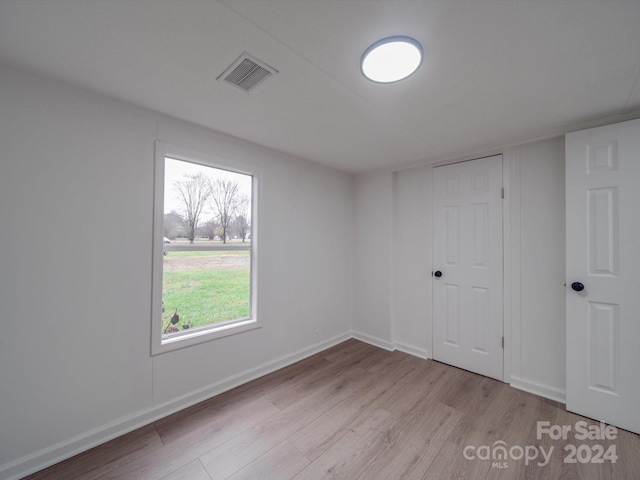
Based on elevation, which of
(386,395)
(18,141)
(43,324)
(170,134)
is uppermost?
(170,134)

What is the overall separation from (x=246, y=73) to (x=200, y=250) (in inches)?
60.0

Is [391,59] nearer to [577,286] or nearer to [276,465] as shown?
[577,286]

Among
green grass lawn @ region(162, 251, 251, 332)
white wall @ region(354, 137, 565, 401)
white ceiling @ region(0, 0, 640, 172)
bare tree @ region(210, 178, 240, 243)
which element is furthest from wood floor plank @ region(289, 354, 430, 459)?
white ceiling @ region(0, 0, 640, 172)

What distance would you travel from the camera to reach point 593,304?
201 cm

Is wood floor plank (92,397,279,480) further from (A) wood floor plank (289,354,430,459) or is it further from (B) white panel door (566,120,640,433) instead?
(B) white panel door (566,120,640,433)

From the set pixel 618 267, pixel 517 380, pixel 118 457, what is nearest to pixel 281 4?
pixel 118 457

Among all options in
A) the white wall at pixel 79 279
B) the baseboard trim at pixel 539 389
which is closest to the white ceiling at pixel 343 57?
the white wall at pixel 79 279

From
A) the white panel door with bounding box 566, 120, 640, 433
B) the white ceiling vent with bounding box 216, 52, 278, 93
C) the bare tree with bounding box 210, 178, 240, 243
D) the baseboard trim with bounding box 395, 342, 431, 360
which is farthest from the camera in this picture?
the baseboard trim with bounding box 395, 342, 431, 360

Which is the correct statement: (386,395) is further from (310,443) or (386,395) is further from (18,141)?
(18,141)

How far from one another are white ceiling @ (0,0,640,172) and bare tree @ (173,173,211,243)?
520mm

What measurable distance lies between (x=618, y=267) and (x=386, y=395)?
210 cm

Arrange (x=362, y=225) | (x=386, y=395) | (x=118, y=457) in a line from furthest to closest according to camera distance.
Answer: (x=362, y=225) < (x=386, y=395) < (x=118, y=457)

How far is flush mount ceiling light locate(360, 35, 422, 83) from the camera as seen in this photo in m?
1.27

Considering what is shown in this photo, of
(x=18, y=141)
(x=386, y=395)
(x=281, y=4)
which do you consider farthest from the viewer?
(x=386, y=395)
